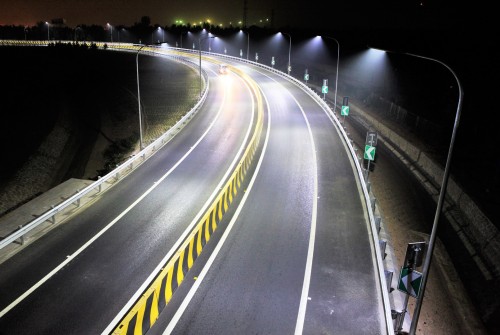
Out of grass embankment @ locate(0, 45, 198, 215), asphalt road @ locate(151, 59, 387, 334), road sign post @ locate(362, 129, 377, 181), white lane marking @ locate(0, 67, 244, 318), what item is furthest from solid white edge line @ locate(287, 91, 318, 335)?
grass embankment @ locate(0, 45, 198, 215)

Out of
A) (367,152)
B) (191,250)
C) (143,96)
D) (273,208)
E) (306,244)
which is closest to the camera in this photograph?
(191,250)

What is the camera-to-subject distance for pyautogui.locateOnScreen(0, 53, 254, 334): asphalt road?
11.5 meters

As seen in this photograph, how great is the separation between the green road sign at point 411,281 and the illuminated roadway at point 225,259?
112 centimetres

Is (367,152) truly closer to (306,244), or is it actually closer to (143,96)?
(306,244)

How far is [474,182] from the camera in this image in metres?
24.9

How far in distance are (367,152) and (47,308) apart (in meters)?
16.9

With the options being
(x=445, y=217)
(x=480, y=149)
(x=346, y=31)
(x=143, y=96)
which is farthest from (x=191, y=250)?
(x=346, y=31)

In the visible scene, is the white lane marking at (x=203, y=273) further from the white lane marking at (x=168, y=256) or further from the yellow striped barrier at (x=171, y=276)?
the white lane marking at (x=168, y=256)

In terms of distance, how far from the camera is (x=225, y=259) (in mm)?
14531

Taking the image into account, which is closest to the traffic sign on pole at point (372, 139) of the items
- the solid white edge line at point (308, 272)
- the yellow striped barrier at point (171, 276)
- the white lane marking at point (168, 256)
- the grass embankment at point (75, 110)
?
the solid white edge line at point (308, 272)

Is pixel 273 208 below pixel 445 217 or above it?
above

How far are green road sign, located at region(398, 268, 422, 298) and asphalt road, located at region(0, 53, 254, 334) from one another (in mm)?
8375

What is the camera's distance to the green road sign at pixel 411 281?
11.5 meters

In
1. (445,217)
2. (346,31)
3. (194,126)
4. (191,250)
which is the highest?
(346,31)
